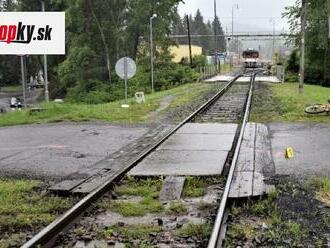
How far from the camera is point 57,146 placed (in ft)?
43.4

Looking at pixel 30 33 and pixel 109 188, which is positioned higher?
pixel 30 33

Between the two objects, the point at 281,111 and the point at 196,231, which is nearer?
the point at 196,231

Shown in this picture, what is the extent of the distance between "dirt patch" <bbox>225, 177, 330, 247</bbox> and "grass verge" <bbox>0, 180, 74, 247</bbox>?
2.24 metres

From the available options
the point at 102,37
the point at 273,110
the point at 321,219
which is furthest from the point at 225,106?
the point at 102,37

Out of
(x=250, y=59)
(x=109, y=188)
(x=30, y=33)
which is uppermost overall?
A: (x=30, y=33)

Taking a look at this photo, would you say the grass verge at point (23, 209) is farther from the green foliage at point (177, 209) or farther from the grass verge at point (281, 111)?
the grass verge at point (281, 111)

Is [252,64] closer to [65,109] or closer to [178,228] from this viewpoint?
[65,109]

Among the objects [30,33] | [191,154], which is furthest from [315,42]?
[191,154]

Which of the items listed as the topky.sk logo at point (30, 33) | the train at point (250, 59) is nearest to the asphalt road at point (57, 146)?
the topky.sk logo at point (30, 33)

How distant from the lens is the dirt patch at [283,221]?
6086 mm

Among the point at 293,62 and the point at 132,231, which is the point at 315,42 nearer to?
the point at 293,62

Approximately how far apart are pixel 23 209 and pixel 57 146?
5.80 m

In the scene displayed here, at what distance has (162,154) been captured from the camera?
11.4 metres

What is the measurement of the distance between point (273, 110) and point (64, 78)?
40.8 meters
